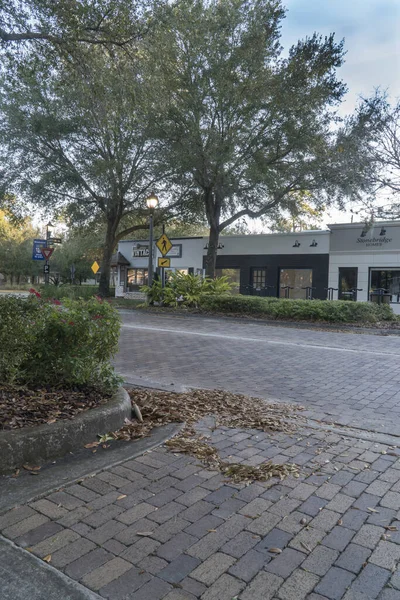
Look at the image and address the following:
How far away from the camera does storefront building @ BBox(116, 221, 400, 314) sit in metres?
23.6

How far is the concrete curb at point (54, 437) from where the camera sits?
3.10 m

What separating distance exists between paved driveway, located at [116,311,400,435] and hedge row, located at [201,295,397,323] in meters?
2.23

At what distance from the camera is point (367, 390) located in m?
6.11

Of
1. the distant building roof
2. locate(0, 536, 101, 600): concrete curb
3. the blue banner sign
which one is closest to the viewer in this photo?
locate(0, 536, 101, 600): concrete curb

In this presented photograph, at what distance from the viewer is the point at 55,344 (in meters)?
4.40

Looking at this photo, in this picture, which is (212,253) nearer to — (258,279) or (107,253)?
(258,279)

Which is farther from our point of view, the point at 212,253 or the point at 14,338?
the point at 212,253

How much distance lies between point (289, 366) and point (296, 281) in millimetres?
18992

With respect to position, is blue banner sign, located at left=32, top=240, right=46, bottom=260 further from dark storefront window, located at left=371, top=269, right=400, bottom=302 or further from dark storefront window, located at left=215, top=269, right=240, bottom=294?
dark storefront window, located at left=371, top=269, right=400, bottom=302

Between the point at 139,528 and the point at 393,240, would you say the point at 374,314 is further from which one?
the point at 139,528

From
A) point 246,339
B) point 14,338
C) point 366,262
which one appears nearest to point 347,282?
point 366,262

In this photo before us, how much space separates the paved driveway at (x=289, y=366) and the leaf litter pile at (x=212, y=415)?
549 mm

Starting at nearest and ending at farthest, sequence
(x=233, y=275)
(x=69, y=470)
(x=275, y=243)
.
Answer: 1. (x=69, y=470)
2. (x=275, y=243)
3. (x=233, y=275)

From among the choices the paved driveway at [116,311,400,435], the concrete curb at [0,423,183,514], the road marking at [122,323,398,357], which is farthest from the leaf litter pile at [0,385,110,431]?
the road marking at [122,323,398,357]
